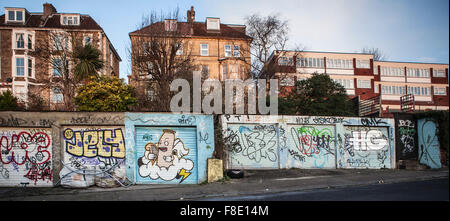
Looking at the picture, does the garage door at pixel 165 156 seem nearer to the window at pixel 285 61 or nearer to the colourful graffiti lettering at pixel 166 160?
the colourful graffiti lettering at pixel 166 160

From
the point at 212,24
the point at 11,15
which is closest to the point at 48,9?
the point at 11,15

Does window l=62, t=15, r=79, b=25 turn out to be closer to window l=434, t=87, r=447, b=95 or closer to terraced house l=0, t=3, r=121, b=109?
terraced house l=0, t=3, r=121, b=109

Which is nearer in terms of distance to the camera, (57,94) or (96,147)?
(96,147)

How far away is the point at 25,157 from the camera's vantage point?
1199cm

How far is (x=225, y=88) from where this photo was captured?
23422mm

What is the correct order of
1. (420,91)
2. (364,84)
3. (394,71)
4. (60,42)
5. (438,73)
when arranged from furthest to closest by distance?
(438,73) < (420,91) < (394,71) < (364,84) < (60,42)

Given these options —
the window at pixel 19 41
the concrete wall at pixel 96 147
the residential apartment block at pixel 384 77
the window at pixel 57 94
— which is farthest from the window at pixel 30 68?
the residential apartment block at pixel 384 77

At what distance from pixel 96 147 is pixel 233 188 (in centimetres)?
603

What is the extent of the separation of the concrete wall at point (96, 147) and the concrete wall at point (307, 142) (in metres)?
2.35

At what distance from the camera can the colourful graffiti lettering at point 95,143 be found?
12234 mm

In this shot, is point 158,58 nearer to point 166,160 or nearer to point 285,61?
point 166,160
